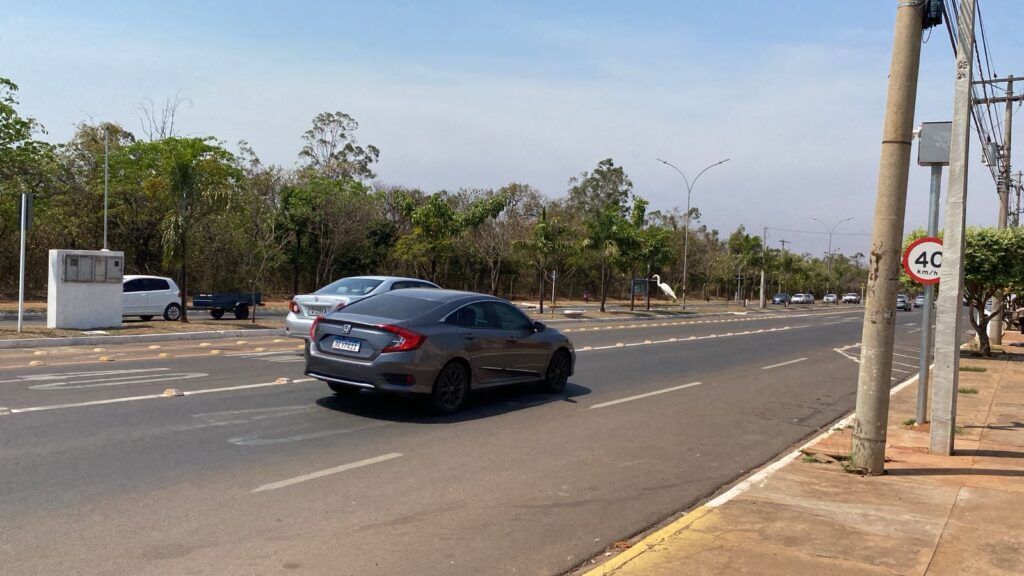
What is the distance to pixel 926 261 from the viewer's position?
378 inches

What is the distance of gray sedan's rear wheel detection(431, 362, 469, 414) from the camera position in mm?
9391

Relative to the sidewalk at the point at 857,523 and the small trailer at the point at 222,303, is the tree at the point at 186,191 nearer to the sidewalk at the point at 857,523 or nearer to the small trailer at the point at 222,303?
the small trailer at the point at 222,303

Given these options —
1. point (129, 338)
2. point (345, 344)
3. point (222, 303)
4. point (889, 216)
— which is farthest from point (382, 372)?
point (222, 303)

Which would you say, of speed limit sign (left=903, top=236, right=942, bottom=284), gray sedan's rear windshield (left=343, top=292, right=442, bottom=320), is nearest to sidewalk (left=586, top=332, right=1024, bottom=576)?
speed limit sign (left=903, top=236, right=942, bottom=284)

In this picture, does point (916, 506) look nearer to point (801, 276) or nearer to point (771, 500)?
point (771, 500)

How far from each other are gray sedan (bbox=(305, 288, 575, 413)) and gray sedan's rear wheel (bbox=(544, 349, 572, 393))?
65 centimetres

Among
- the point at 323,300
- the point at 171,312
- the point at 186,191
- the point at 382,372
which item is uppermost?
the point at 186,191

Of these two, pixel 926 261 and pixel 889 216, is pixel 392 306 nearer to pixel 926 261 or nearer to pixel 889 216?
pixel 889 216

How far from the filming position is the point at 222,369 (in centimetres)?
1279

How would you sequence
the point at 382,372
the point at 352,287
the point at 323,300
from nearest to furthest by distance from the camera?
the point at 382,372, the point at 323,300, the point at 352,287

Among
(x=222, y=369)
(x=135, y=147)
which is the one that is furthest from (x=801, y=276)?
(x=222, y=369)

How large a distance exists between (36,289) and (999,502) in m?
38.6

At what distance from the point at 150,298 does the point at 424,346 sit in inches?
728

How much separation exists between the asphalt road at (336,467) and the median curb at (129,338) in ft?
11.5
